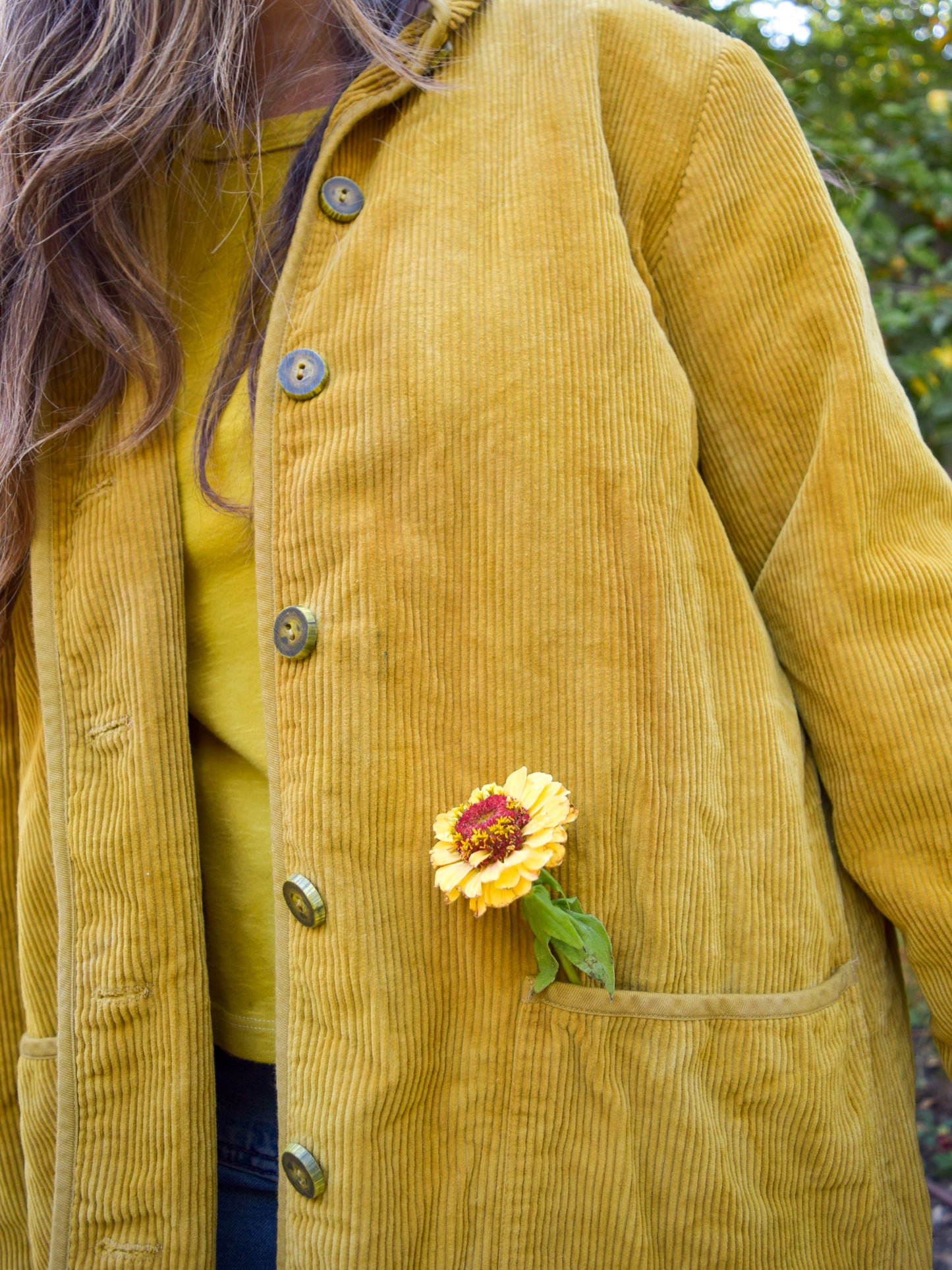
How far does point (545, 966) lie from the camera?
0.87m

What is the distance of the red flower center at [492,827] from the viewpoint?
816mm

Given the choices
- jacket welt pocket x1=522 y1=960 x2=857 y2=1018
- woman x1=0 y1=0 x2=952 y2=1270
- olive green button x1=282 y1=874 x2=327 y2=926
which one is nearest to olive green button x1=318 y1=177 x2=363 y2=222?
woman x1=0 y1=0 x2=952 y2=1270

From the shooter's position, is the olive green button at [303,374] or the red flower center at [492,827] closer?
the red flower center at [492,827]

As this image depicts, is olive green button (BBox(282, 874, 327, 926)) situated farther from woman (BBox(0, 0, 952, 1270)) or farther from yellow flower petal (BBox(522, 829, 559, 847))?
yellow flower petal (BBox(522, 829, 559, 847))

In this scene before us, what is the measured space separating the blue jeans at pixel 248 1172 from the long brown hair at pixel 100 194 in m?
0.67

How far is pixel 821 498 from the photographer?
0.96m

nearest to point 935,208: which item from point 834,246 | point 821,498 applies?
point 834,246

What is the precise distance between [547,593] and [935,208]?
5.52 ft

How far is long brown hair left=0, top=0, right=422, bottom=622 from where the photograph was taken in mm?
1045

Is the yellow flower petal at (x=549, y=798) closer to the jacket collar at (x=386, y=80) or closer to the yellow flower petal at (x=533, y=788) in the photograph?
the yellow flower petal at (x=533, y=788)

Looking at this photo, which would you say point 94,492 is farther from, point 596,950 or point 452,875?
point 596,950

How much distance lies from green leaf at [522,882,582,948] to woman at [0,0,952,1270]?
5cm

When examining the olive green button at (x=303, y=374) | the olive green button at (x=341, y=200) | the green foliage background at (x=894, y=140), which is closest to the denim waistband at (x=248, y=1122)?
the olive green button at (x=303, y=374)

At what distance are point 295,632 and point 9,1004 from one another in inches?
26.0
